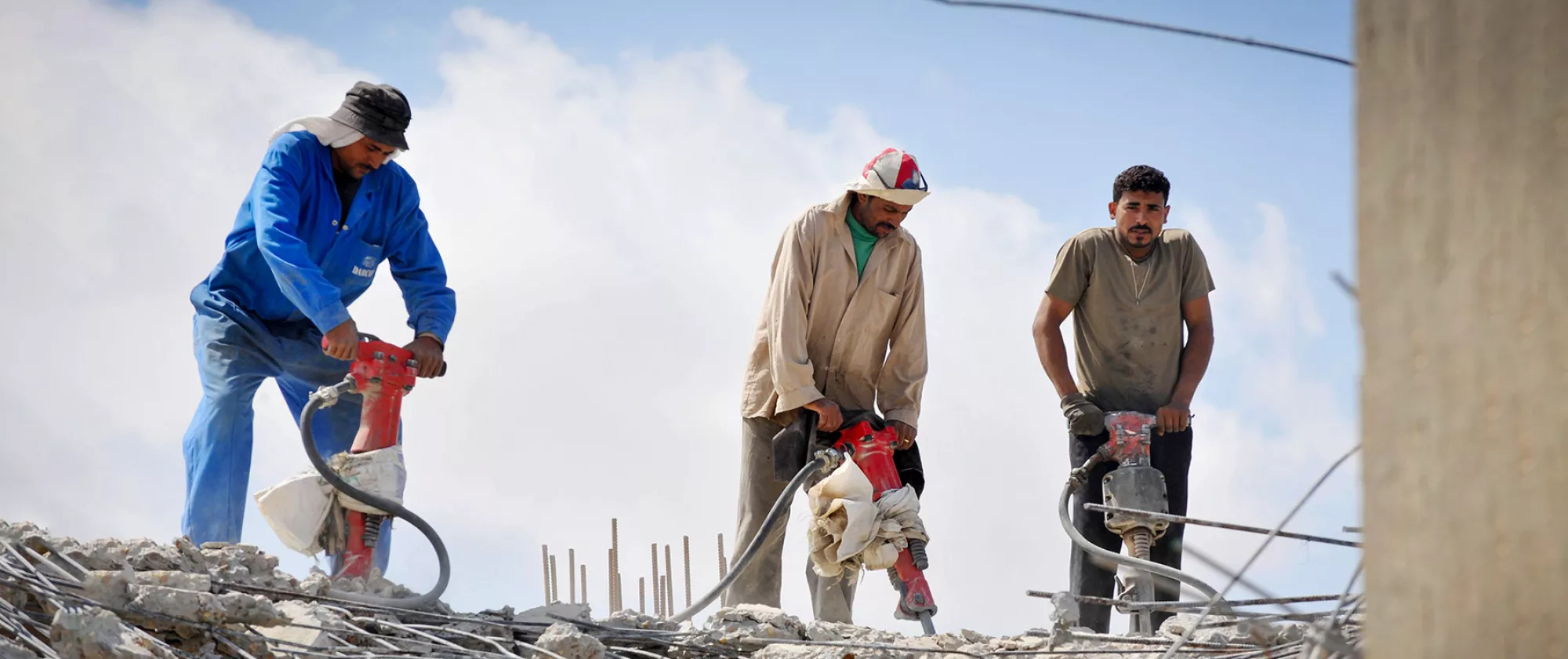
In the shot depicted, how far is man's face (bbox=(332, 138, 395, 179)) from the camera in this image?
4074mm

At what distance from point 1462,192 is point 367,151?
3.72 m

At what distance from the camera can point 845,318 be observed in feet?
14.6

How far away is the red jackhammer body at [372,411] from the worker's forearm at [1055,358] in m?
2.07

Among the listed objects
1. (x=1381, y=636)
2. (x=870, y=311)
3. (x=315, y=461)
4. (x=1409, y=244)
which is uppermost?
(x=870, y=311)

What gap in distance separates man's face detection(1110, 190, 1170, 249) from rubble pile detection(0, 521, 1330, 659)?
63.6 inches

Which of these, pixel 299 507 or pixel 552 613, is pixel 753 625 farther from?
pixel 299 507

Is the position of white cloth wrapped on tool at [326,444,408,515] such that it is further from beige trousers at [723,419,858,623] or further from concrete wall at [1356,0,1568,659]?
concrete wall at [1356,0,1568,659]

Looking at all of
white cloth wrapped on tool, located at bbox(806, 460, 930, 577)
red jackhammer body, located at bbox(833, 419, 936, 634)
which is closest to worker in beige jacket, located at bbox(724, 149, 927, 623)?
red jackhammer body, located at bbox(833, 419, 936, 634)

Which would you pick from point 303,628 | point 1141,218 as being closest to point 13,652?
point 303,628

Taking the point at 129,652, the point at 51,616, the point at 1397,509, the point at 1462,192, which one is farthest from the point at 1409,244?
the point at 51,616

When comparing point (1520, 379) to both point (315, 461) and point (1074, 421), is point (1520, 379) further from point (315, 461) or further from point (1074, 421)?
point (1074, 421)

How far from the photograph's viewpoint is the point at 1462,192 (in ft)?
2.74

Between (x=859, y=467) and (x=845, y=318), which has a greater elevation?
(x=845, y=318)

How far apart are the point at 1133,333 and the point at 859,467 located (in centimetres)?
113
